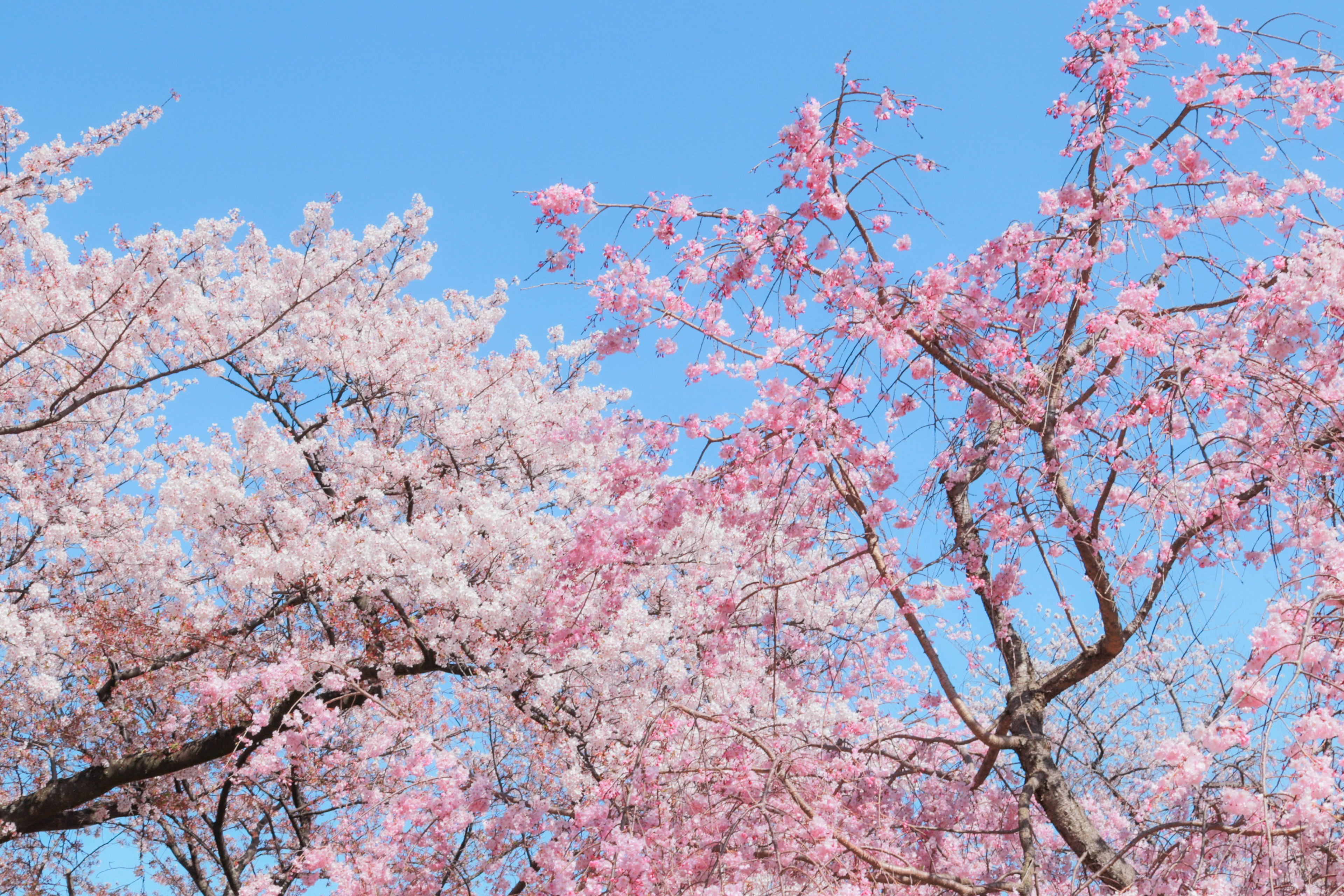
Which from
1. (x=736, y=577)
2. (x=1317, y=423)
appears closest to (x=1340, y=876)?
(x=1317, y=423)

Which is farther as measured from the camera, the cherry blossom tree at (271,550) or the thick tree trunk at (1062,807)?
the cherry blossom tree at (271,550)

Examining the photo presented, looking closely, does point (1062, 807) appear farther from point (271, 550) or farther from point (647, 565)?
point (271, 550)

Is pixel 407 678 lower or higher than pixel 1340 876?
higher

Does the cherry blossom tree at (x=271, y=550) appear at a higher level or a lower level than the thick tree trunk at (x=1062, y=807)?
higher

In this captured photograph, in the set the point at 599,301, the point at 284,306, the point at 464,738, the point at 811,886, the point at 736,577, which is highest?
the point at 284,306

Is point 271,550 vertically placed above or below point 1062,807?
above

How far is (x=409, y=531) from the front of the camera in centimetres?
741

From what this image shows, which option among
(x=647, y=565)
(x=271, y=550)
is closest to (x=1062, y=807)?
(x=647, y=565)

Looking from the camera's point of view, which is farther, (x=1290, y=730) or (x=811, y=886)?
(x=811, y=886)

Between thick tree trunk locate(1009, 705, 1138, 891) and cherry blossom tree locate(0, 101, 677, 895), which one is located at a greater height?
cherry blossom tree locate(0, 101, 677, 895)

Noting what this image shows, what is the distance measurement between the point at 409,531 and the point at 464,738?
6.96 ft

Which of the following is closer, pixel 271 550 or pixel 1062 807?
pixel 1062 807

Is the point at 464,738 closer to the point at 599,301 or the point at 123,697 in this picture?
the point at 123,697

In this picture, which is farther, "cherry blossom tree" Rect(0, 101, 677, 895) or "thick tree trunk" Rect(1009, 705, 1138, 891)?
"cherry blossom tree" Rect(0, 101, 677, 895)
